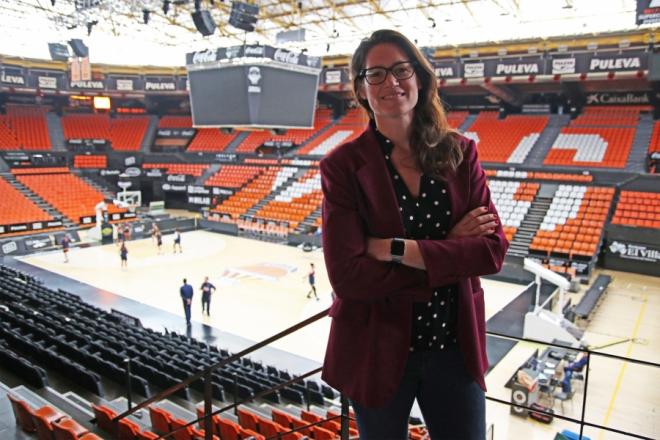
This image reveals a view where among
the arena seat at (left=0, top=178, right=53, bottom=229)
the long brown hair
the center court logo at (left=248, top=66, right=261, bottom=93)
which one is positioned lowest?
the arena seat at (left=0, top=178, right=53, bottom=229)

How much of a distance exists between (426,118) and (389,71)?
230 millimetres

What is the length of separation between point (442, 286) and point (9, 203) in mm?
27385

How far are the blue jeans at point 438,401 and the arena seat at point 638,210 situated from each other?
61.6ft

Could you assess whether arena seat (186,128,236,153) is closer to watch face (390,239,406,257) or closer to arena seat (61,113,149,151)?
arena seat (61,113,149,151)

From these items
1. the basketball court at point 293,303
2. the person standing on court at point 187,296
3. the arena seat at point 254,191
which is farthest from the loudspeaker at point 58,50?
the person standing on court at point 187,296

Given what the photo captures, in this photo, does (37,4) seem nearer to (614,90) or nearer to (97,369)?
(97,369)

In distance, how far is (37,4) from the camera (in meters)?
20.7

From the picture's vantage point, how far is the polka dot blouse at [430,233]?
1587mm

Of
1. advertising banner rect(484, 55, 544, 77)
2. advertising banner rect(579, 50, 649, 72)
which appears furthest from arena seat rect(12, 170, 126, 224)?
advertising banner rect(579, 50, 649, 72)

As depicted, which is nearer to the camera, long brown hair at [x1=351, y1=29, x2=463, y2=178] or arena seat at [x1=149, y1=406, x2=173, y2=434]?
long brown hair at [x1=351, y1=29, x2=463, y2=178]

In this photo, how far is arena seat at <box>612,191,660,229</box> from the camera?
1730 cm

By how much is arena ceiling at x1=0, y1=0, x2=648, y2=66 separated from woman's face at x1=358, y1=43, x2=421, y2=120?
1610cm

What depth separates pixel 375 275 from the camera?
151 cm

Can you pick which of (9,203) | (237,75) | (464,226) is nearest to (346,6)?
(237,75)
